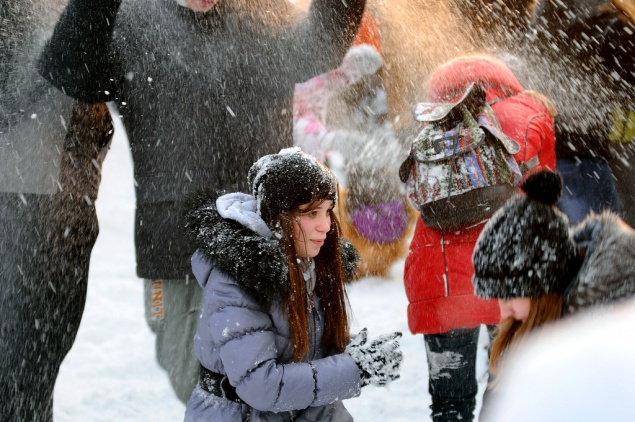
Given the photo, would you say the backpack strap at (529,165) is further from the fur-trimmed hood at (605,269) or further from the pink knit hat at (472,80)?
the fur-trimmed hood at (605,269)

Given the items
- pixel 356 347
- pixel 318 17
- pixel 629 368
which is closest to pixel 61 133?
pixel 318 17

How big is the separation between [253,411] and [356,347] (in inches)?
14.2

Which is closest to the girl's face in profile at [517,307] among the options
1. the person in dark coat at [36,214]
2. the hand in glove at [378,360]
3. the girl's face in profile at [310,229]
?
the hand in glove at [378,360]

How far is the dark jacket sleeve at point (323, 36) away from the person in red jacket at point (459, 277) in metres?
0.49

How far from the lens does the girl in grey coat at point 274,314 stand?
1768mm

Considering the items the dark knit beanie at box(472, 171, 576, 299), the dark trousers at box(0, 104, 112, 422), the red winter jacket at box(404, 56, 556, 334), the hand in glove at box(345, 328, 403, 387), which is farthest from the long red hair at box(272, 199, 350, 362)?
the dark trousers at box(0, 104, 112, 422)

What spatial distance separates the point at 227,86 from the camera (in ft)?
8.80

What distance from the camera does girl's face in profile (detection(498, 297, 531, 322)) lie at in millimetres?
1425

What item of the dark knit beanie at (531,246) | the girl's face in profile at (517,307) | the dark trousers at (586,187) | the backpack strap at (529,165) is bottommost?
the dark trousers at (586,187)

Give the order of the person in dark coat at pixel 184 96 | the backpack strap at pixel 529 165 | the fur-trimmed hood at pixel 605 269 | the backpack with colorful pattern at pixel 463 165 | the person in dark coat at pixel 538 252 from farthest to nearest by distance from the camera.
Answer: the person in dark coat at pixel 184 96
the backpack strap at pixel 529 165
the backpack with colorful pattern at pixel 463 165
the person in dark coat at pixel 538 252
the fur-trimmed hood at pixel 605 269

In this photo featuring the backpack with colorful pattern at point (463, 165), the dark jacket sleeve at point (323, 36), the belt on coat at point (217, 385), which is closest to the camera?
the belt on coat at point (217, 385)

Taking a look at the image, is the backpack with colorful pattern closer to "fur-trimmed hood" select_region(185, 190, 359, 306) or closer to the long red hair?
the long red hair

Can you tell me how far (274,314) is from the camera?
1.85 metres

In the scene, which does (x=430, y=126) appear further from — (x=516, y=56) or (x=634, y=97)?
(x=516, y=56)
